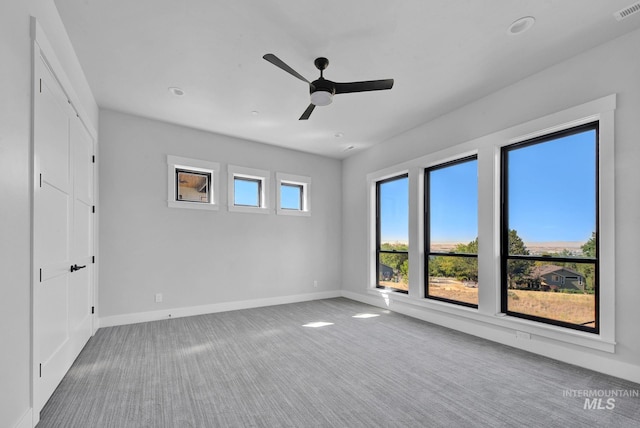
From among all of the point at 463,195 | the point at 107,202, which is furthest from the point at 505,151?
the point at 107,202

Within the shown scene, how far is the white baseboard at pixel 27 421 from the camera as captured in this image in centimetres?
180

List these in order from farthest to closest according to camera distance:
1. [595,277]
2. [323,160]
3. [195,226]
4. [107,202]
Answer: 1. [323,160]
2. [195,226]
3. [107,202]
4. [595,277]

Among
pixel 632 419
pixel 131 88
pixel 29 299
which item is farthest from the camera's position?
pixel 131 88

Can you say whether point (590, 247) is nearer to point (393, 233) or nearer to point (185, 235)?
point (393, 233)

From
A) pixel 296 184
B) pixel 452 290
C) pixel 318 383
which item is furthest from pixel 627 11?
pixel 296 184

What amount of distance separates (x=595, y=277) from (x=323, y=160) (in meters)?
4.82

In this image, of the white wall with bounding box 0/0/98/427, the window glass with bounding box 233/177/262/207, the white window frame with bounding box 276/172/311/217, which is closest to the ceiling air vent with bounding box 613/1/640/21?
the white wall with bounding box 0/0/98/427

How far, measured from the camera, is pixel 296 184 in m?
6.28

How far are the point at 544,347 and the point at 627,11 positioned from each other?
3.16m

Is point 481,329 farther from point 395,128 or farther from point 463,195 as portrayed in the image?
point 395,128

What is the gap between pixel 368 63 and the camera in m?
3.14

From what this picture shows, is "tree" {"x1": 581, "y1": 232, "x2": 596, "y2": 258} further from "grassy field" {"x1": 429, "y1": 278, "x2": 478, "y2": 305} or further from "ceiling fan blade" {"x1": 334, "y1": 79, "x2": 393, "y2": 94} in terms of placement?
"ceiling fan blade" {"x1": 334, "y1": 79, "x2": 393, "y2": 94}

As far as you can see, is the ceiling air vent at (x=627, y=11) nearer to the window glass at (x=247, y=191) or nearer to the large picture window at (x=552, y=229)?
the large picture window at (x=552, y=229)

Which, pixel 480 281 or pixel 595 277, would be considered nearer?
pixel 595 277
